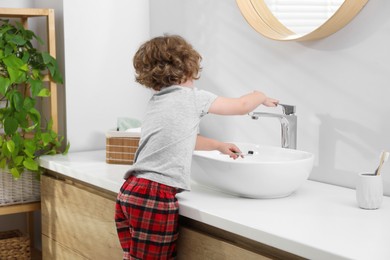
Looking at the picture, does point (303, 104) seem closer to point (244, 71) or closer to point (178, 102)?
point (244, 71)

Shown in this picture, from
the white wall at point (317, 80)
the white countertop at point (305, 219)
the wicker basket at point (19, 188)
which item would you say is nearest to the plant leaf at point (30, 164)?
the wicker basket at point (19, 188)

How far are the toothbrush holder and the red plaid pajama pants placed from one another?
1.64ft

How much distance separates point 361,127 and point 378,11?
35 centimetres

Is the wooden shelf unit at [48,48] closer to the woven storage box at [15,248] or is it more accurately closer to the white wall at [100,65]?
the white wall at [100,65]

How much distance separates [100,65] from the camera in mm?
2727

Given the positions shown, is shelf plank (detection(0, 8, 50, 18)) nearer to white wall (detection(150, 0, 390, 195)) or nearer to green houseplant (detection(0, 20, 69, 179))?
green houseplant (detection(0, 20, 69, 179))

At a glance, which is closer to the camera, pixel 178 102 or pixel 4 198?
pixel 178 102

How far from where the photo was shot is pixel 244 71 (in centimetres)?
228

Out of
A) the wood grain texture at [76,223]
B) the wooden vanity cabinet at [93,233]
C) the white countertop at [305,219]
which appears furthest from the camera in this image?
the wood grain texture at [76,223]

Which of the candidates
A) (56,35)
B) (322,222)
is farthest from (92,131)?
(322,222)

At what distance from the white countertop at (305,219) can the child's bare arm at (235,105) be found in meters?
0.25

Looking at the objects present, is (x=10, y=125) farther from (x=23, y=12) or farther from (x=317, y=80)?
(x=317, y=80)

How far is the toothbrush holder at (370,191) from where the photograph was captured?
5.24 feet

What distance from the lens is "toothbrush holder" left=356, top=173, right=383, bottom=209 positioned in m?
1.60
